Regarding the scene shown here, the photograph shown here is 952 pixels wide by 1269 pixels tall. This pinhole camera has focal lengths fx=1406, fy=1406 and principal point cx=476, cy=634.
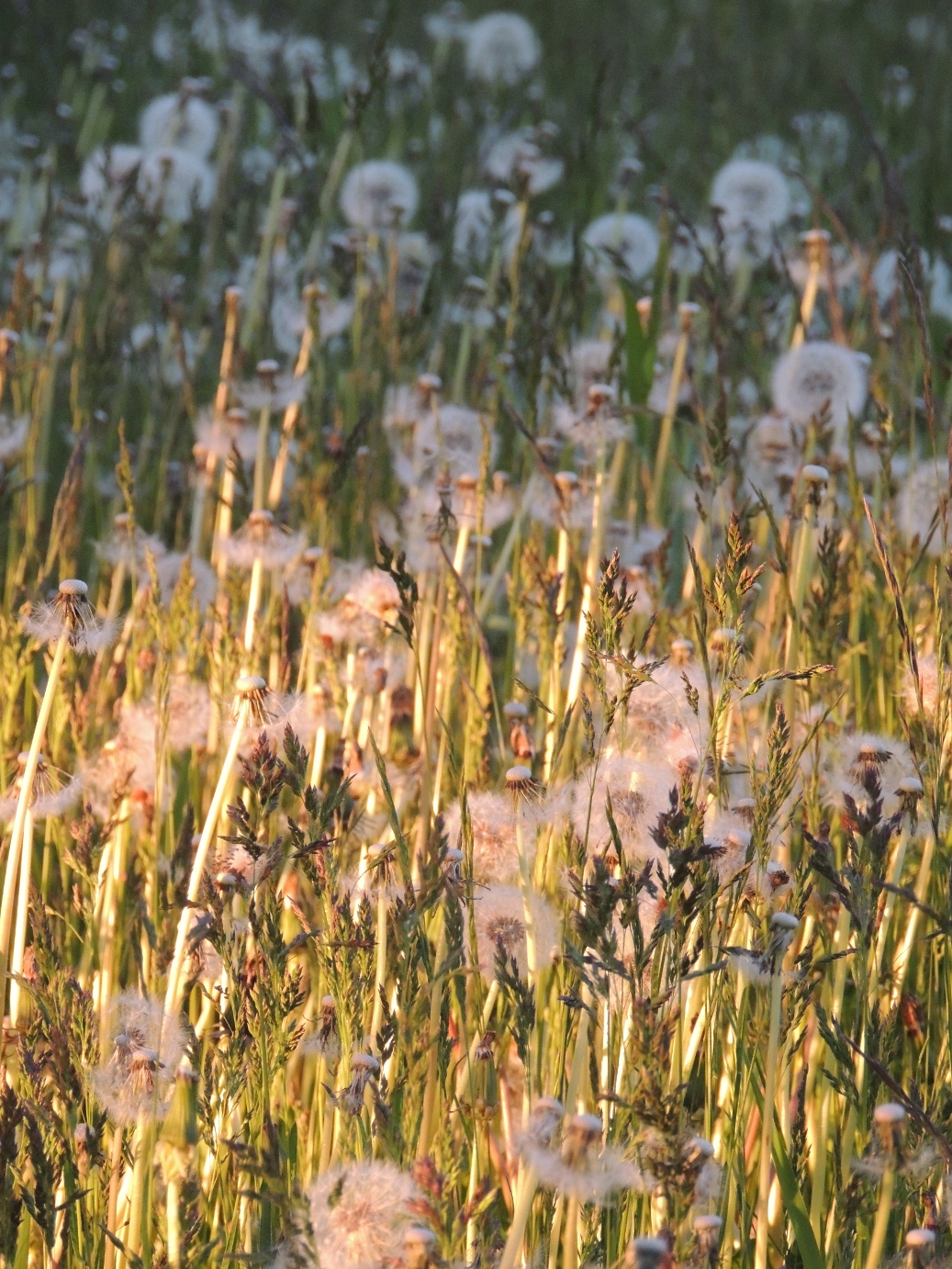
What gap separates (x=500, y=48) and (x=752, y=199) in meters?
2.89

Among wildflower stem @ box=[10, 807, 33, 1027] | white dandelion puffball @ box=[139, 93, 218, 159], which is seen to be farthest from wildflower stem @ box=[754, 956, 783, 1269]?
white dandelion puffball @ box=[139, 93, 218, 159]

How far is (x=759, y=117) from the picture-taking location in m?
6.13

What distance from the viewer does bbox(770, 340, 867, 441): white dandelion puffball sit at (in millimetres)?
2562

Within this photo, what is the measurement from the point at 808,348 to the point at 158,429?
6.02 ft

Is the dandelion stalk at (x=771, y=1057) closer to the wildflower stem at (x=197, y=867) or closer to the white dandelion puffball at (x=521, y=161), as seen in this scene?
the wildflower stem at (x=197, y=867)

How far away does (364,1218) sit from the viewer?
3.83 ft

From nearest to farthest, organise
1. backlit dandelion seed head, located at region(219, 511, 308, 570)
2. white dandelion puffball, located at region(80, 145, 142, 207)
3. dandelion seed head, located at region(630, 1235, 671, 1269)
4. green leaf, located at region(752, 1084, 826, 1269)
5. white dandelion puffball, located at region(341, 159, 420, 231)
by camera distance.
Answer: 1. dandelion seed head, located at region(630, 1235, 671, 1269)
2. green leaf, located at region(752, 1084, 826, 1269)
3. backlit dandelion seed head, located at region(219, 511, 308, 570)
4. white dandelion puffball, located at region(341, 159, 420, 231)
5. white dandelion puffball, located at region(80, 145, 142, 207)

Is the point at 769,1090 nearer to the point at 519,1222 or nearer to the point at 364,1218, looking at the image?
the point at 519,1222

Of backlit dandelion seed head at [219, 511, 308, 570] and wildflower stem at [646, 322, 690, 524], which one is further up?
wildflower stem at [646, 322, 690, 524]

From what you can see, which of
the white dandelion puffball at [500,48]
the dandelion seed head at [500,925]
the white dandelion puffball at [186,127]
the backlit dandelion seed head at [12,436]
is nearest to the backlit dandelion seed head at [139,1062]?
the dandelion seed head at [500,925]

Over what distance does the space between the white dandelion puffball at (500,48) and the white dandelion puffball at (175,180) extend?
7.40 feet

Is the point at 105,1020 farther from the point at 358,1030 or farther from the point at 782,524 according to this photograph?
the point at 782,524

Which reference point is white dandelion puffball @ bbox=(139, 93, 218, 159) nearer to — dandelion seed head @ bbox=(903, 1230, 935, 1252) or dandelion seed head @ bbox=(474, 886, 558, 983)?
dandelion seed head @ bbox=(474, 886, 558, 983)

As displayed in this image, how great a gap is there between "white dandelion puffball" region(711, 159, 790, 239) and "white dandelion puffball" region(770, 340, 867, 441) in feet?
4.44
